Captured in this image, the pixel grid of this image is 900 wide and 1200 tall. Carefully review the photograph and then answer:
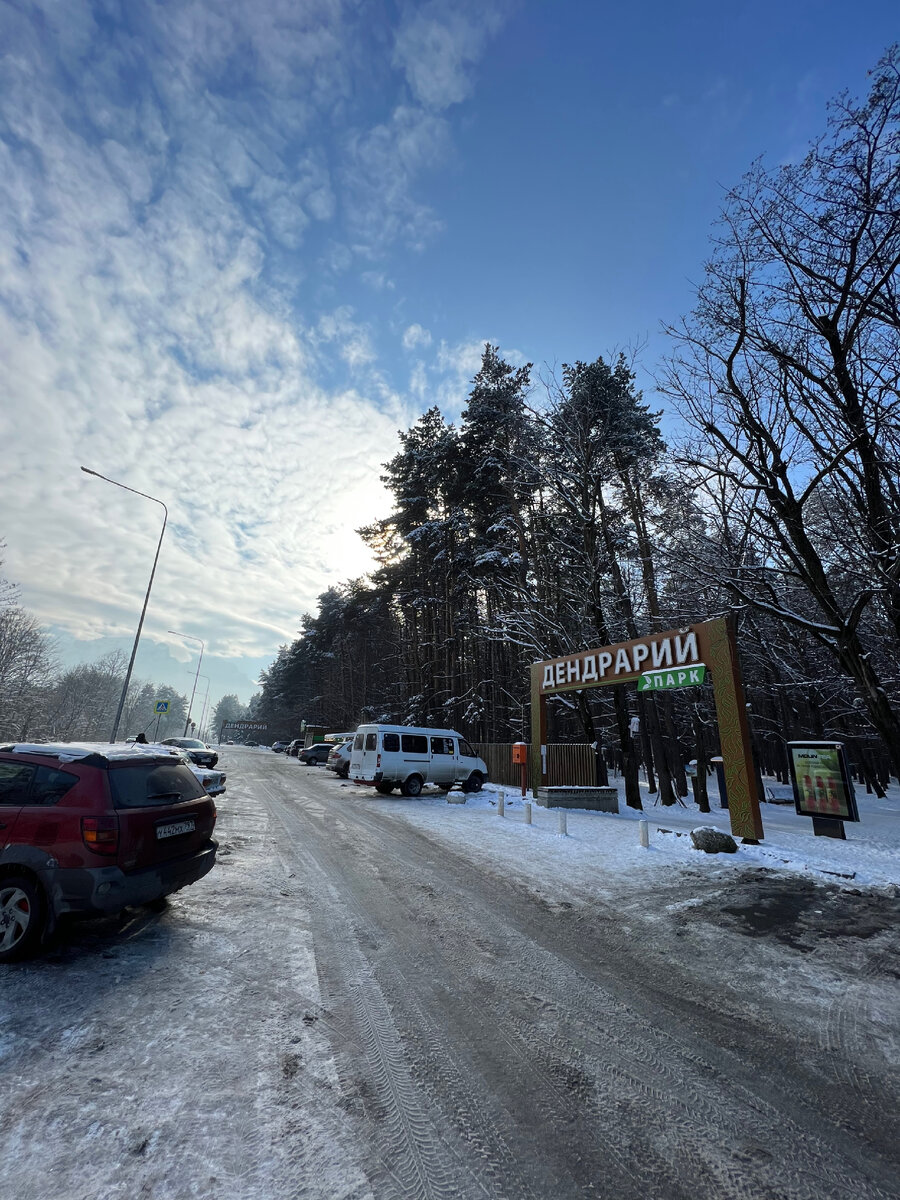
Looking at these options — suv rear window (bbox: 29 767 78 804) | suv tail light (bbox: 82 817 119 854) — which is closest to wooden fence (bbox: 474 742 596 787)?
suv tail light (bbox: 82 817 119 854)

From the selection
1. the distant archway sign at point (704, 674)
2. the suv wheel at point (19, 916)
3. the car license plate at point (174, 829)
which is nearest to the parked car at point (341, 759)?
the distant archway sign at point (704, 674)

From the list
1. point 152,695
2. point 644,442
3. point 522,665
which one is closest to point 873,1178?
point 644,442

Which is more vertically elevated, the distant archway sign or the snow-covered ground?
the distant archway sign

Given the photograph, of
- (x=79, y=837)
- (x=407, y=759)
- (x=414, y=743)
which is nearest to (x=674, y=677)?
(x=414, y=743)

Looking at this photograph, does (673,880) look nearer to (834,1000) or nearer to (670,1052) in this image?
(834,1000)

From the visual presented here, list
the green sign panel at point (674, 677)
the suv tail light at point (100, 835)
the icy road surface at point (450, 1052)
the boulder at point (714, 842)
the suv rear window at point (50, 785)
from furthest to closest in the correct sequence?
the green sign panel at point (674, 677) < the boulder at point (714, 842) < the suv rear window at point (50, 785) < the suv tail light at point (100, 835) < the icy road surface at point (450, 1052)

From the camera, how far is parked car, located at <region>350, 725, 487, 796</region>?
16.6 meters

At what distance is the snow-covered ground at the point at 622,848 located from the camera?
7.49 meters

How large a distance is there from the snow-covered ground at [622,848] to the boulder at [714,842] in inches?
5.7

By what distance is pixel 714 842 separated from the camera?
9.06 metres

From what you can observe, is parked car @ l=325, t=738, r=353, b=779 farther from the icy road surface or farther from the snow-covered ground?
the icy road surface

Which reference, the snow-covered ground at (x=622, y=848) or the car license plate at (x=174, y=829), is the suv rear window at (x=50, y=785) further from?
the snow-covered ground at (x=622, y=848)

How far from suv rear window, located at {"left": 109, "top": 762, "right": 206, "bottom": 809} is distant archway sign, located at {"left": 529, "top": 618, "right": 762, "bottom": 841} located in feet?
32.1

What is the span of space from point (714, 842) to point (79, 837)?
31.5 ft
